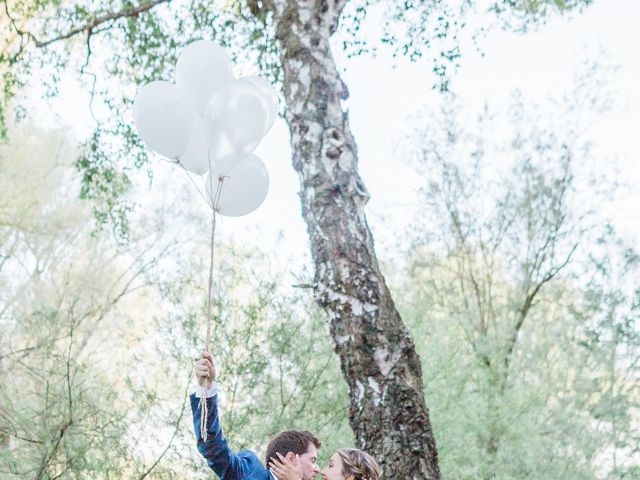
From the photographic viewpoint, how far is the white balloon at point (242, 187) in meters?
3.38

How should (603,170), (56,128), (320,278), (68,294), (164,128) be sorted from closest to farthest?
(164,128)
(320,278)
(603,170)
(68,294)
(56,128)

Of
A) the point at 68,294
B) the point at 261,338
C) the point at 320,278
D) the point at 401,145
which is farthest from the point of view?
the point at 68,294

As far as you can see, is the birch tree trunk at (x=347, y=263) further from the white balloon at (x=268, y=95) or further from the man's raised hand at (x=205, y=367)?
the man's raised hand at (x=205, y=367)

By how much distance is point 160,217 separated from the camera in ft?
42.6

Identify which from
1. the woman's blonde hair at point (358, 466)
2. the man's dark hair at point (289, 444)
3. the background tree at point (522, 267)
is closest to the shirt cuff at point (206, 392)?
the man's dark hair at point (289, 444)

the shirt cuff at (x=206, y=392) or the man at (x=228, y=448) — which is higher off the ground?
the shirt cuff at (x=206, y=392)

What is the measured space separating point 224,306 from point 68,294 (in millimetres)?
5456

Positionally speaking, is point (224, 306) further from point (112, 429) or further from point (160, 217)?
point (160, 217)

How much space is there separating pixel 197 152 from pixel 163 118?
22cm

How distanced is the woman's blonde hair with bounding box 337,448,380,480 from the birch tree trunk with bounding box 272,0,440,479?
25.5 inches

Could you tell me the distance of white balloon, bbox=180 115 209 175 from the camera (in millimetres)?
3332

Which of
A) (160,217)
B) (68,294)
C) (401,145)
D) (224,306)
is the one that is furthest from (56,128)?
(224,306)

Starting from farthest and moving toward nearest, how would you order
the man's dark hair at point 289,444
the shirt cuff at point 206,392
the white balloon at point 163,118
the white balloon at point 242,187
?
the white balloon at point 242,187, the white balloon at point 163,118, the man's dark hair at point 289,444, the shirt cuff at point 206,392

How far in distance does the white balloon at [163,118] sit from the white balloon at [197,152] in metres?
0.04
